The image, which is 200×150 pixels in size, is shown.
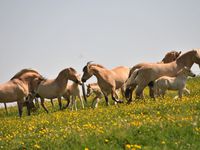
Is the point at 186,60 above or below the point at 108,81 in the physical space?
above

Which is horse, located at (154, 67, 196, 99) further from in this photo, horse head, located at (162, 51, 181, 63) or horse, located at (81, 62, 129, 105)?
horse head, located at (162, 51, 181, 63)

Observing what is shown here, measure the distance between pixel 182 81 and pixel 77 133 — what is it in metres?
11.7

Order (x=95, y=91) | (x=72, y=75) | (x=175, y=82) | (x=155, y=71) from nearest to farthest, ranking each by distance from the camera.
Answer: (x=175, y=82)
(x=155, y=71)
(x=72, y=75)
(x=95, y=91)

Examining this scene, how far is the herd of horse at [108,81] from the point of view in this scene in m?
22.1

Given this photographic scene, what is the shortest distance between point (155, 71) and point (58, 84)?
6.25m

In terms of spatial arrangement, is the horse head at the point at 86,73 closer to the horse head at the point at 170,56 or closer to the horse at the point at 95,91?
the horse at the point at 95,91

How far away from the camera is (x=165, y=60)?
2766 centimetres

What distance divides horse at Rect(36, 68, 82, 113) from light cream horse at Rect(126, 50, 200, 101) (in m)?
4.06

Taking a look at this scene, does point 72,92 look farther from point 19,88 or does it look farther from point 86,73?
point 19,88

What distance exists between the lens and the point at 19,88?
24312mm

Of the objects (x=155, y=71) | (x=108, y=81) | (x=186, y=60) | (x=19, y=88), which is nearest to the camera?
(x=155, y=71)

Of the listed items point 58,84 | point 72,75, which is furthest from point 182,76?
point 58,84

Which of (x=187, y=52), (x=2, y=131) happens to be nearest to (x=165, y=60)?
(x=187, y=52)

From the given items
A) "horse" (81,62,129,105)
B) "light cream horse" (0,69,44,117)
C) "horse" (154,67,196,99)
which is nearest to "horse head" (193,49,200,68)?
"horse" (154,67,196,99)
